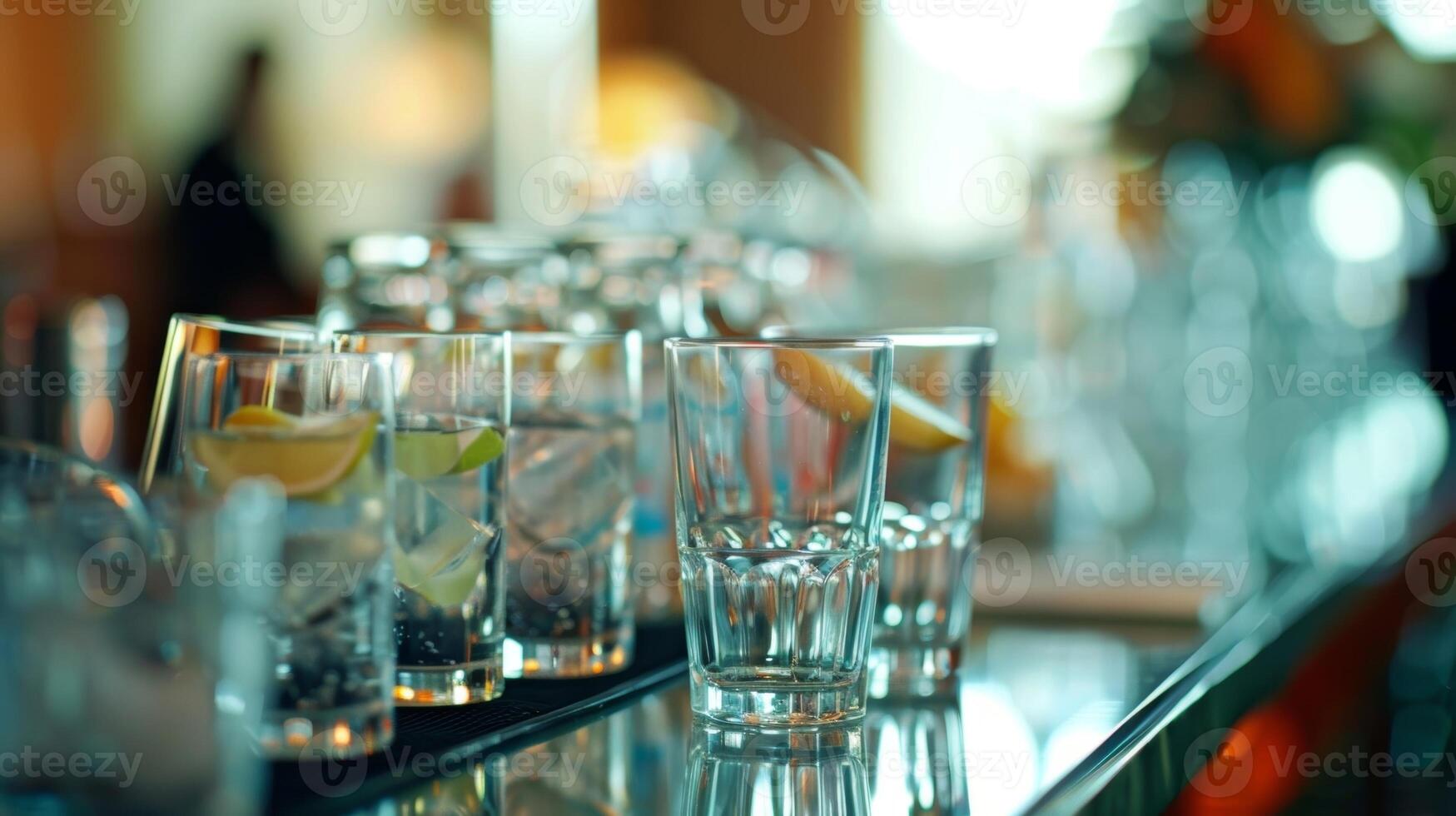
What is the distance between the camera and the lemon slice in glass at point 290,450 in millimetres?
483

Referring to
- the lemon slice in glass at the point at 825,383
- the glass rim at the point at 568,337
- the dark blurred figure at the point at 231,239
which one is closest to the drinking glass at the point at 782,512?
the lemon slice in glass at the point at 825,383

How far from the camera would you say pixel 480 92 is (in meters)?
4.34

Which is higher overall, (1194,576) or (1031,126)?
(1031,126)

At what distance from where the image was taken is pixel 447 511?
1.96ft

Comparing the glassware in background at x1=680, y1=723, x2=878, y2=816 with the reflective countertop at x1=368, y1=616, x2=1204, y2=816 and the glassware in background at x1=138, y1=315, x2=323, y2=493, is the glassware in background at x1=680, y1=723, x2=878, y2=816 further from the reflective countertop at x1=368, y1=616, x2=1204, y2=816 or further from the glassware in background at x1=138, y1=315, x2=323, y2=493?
the glassware in background at x1=138, y1=315, x2=323, y2=493

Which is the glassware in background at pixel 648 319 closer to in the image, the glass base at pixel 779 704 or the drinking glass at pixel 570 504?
the drinking glass at pixel 570 504

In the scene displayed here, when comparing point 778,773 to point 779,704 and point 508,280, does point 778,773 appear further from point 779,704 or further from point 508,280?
point 508,280

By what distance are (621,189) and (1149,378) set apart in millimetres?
772

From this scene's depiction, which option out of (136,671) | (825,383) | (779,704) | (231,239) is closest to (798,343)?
(825,383)

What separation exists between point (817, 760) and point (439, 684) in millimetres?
157

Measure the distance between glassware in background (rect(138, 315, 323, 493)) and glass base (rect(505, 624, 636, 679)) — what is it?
0.16 m

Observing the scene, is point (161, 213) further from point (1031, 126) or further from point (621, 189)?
point (1031, 126)

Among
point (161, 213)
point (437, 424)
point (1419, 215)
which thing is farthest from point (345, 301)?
point (1419, 215)

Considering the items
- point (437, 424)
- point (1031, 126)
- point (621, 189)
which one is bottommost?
point (437, 424)
